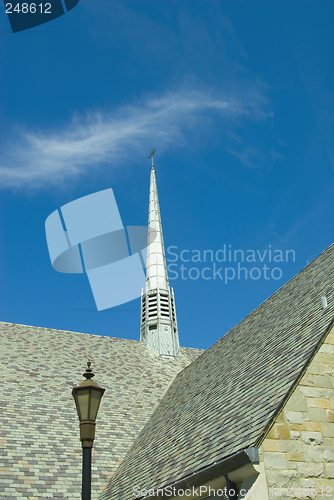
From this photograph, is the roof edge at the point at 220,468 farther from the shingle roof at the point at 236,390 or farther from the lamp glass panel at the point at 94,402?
the lamp glass panel at the point at 94,402

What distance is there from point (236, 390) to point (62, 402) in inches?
299

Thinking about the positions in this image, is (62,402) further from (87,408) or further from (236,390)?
(87,408)

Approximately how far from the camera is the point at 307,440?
767 cm

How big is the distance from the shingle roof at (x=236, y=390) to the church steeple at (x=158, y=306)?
17.5ft

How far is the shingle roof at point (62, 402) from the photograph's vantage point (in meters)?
13.0

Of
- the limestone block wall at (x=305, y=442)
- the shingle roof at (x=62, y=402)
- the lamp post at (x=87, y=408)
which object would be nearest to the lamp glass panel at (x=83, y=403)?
the lamp post at (x=87, y=408)

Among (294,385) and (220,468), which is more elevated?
(294,385)

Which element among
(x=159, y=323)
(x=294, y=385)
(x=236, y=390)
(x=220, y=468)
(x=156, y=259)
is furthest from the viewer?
(x=156, y=259)

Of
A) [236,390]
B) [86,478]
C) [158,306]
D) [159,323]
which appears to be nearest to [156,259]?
[158,306]

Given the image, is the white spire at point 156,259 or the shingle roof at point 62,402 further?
the white spire at point 156,259

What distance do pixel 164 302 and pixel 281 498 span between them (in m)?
17.2

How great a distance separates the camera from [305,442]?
25.1ft

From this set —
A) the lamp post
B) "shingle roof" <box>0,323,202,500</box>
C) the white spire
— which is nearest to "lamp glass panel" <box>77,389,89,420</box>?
the lamp post

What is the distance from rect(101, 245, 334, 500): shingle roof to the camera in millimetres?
8570
